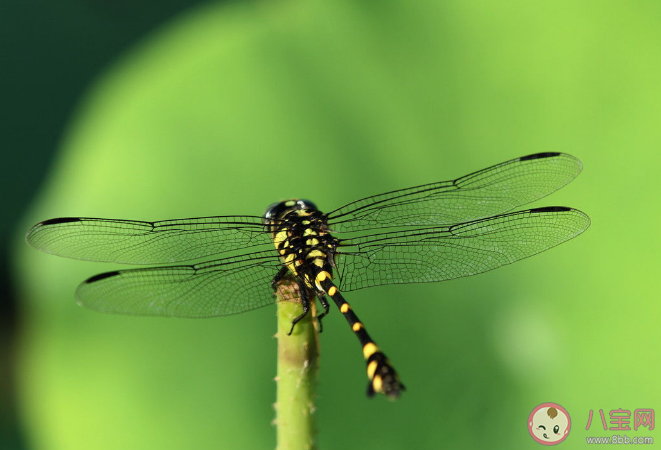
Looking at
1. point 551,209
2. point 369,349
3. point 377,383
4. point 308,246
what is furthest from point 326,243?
point 551,209

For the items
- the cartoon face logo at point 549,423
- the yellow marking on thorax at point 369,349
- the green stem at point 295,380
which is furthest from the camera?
the cartoon face logo at point 549,423

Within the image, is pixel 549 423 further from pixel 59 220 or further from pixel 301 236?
pixel 59 220

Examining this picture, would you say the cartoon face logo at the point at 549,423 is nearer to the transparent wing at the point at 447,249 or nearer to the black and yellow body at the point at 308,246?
the transparent wing at the point at 447,249

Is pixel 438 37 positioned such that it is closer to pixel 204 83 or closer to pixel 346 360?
pixel 204 83

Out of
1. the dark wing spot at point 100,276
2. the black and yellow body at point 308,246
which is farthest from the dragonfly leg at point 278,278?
the dark wing spot at point 100,276

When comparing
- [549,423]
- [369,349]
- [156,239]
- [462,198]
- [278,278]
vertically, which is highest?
[462,198]

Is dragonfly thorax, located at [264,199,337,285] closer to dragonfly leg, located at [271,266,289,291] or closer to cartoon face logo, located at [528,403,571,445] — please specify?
dragonfly leg, located at [271,266,289,291]
